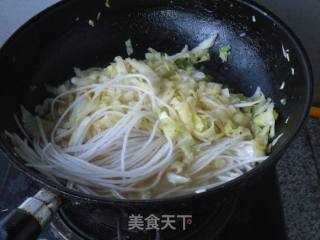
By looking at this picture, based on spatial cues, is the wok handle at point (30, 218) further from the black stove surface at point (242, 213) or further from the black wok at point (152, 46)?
the black stove surface at point (242, 213)

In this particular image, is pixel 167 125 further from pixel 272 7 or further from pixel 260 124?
pixel 272 7

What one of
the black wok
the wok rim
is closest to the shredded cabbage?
the black wok

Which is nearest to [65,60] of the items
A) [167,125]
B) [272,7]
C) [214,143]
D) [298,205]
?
[167,125]

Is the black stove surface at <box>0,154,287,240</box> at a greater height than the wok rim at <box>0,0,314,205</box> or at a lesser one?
lesser

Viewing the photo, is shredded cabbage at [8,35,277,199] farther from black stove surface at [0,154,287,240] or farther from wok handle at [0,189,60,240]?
wok handle at [0,189,60,240]

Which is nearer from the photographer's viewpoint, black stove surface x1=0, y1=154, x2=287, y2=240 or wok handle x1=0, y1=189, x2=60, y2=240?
wok handle x1=0, y1=189, x2=60, y2=240

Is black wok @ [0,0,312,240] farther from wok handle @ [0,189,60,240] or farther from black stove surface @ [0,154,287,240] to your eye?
wok handle @ [0,189,60,240]
